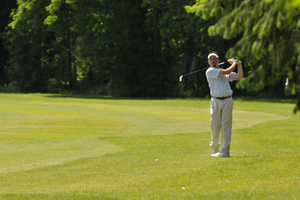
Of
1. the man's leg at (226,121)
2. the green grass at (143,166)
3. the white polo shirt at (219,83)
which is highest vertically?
the white polo shirt at (219,83)

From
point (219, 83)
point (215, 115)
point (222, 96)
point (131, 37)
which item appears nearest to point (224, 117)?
point (215, 115)

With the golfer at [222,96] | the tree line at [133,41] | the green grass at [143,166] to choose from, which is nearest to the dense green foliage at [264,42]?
the green grass at [143,166]

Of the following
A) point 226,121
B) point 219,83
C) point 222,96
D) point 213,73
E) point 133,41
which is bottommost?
point 226,121

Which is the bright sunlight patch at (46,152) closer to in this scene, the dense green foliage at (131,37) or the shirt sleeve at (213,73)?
the shirt sleeve at (213,73)

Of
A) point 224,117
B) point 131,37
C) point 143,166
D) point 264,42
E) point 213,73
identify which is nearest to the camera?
point 264,42

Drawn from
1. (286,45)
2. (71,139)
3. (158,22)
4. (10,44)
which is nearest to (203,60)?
(158,22)

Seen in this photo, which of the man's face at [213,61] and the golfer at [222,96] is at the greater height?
the man's face at [213,61]

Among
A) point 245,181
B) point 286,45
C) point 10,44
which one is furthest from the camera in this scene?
point 10,44

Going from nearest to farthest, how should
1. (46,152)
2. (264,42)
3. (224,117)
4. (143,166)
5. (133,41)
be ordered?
(264,42) < (143,166) < (224,117) < (46,152) < (133,41)

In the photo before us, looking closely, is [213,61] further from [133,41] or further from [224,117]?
[133,41]

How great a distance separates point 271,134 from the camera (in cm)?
1625

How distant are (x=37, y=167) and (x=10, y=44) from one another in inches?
2271

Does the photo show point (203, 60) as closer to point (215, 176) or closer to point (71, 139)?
point (71, 139)

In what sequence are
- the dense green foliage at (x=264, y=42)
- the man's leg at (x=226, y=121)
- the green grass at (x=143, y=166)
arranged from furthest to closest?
1. the man's leg at (x=226, y=121)
2. the green grass at (x=143, y=166)
3. the dense green foliage at (x=264, y=42)
